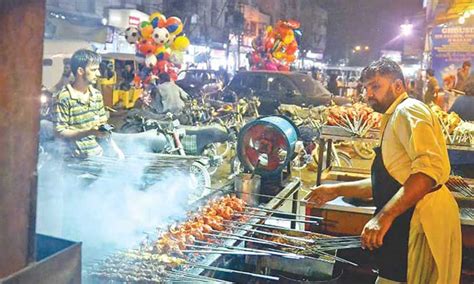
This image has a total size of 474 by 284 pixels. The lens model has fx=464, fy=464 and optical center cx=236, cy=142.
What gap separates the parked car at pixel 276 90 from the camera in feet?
56.0

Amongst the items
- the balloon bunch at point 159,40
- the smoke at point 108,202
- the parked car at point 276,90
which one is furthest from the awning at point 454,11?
the smoke at point 108,202

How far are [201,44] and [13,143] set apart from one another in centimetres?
3544

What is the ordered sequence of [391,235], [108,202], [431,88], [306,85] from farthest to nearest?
1. [306,85]
2. [431,88]
3. [108,202]
4. [391,235]

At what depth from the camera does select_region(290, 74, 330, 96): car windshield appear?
17469 mm

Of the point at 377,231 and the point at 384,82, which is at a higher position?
the point at 384,82

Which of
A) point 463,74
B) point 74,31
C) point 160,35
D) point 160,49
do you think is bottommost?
point 463,74

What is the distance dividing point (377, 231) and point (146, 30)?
1355cm

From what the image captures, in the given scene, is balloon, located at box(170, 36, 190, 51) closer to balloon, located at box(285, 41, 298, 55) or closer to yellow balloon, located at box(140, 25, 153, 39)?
yellow balloon, located at box(140, 25, 153, 39)

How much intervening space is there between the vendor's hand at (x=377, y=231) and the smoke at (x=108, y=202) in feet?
6.91

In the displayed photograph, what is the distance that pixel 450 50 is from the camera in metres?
17.5

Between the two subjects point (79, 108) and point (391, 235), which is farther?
point (79, 108)

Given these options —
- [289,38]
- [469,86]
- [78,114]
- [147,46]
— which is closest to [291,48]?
[289,38]

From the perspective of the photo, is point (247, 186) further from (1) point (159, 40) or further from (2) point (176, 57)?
(2) point (176, 57)

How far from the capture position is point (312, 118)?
13273 mm
